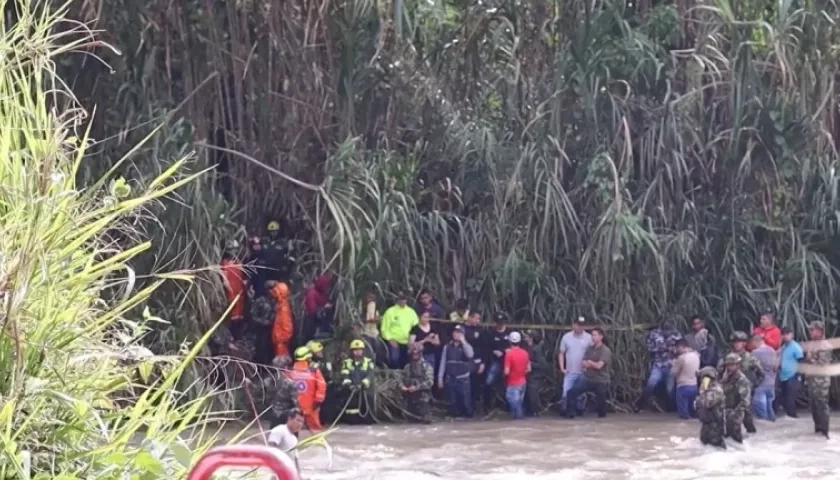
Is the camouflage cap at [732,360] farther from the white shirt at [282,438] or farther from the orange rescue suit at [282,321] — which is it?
the white shirt at [282,438]

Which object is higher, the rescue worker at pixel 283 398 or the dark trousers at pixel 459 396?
the rescue worker at pixel 283 398

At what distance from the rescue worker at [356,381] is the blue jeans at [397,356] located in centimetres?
62

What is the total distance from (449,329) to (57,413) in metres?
10.5

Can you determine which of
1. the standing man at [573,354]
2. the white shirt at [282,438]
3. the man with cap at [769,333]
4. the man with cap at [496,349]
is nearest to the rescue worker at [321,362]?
the man with cap at [496,349]

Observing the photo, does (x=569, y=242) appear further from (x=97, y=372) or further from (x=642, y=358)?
(x=97, y=372)

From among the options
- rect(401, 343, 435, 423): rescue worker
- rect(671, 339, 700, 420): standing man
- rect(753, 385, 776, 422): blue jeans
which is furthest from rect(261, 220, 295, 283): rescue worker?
rect(753, 385, 776, 422): blue jeans

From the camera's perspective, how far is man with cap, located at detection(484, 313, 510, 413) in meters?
13.0

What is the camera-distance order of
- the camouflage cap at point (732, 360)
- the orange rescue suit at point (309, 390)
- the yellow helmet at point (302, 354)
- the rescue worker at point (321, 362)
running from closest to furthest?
the orange rescue suit at point (309, 390), the yellow helmet at point (302, 354), the camouflage cap at point (732, 360), the rescue worker at point (321, 362)

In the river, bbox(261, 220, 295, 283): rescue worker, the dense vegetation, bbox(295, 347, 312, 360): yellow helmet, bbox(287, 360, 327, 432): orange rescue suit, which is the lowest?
the river

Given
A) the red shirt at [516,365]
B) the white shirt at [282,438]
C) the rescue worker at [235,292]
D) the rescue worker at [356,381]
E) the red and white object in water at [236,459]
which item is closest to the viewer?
the red and white object in water at [236,459]

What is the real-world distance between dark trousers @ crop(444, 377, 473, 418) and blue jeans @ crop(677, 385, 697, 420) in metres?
2.28

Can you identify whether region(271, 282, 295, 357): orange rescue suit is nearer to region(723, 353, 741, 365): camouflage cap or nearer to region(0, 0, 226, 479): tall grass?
region(723, 353, 741, 365): camouflage cap

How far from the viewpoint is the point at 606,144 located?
520 inches

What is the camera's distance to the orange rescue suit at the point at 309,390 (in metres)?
10.8
